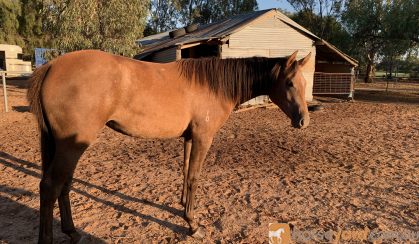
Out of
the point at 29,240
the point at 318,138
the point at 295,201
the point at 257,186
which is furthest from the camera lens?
the point at 318,138

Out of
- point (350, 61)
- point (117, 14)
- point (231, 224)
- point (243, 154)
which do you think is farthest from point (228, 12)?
point (231, 224)

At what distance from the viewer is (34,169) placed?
5375 millimetres

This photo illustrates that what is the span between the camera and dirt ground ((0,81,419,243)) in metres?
3.52

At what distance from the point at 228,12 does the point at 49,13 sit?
35.2 meters

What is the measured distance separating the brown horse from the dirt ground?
551mm

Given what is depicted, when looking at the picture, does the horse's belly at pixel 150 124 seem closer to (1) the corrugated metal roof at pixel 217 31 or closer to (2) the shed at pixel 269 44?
(2) the shed at pixel 269 44

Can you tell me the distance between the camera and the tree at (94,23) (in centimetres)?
1109

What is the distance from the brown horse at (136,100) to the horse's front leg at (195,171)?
11 millimetres

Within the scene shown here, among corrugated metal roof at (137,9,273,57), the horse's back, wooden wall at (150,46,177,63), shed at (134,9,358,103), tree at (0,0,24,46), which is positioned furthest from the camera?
tree at (0,0,24,46)

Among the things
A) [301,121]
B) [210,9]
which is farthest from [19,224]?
[210,9]

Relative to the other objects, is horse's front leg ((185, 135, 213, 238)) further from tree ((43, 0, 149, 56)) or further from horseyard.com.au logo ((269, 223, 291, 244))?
tree ((43, 0, 149, 56))

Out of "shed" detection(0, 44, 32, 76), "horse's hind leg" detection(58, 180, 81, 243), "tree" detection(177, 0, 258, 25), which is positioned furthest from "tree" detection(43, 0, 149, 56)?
"tree" detection(177, 0, 258, 25)

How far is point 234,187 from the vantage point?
4648 millimetres

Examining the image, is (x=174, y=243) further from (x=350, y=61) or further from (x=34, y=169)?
(x=350, y=61)
